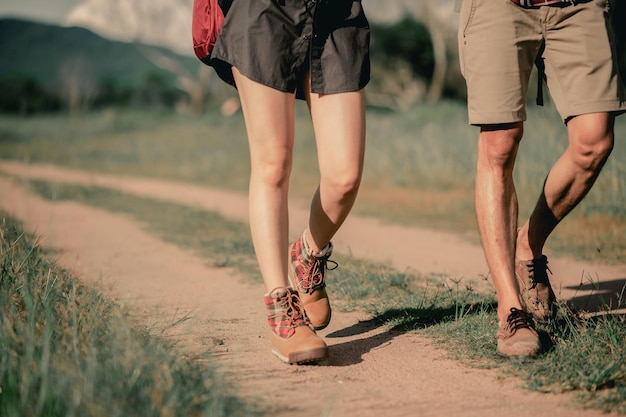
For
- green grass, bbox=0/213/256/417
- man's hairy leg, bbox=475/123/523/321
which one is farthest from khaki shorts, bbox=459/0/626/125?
green grass, bbox=0/213/256/417

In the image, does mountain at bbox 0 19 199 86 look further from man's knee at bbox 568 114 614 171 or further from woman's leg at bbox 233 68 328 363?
man's knee at bbox 568 114 614 171

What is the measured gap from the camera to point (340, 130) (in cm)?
316

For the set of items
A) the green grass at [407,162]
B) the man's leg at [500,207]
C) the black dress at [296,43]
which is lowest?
the green grass at [407,162]

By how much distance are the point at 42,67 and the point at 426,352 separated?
2951 inches

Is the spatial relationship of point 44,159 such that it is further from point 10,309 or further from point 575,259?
point 10,309

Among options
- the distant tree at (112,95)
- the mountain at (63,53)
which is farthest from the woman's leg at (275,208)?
the mountain at (63,53)

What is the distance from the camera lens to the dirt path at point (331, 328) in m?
2.62

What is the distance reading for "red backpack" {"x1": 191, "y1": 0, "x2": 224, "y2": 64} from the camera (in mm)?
3201

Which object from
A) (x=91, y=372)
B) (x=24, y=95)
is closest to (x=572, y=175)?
(x=91, y=372)

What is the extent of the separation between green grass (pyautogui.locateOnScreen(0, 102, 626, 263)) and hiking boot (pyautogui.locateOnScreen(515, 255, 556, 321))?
219cm

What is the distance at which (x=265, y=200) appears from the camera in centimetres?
319

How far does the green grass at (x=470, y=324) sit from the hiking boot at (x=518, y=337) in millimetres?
40

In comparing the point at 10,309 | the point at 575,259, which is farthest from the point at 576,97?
the point at 575,259

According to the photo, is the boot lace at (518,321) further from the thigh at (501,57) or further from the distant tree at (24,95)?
Result: the distant tree at (24,95)
